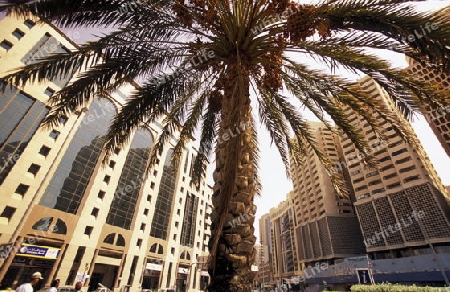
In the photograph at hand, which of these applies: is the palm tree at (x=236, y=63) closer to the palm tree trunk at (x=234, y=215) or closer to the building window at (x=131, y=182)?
the palm tree trunk at (x=234, y=215)

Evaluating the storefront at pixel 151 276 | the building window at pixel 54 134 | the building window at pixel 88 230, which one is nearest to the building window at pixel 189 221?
the storefront at pixel 151 276

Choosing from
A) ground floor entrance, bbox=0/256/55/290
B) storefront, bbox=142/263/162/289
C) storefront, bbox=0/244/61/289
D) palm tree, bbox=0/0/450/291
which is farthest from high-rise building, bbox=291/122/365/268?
palm tree, bbox=0/0/450/291

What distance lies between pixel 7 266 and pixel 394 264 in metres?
54.5

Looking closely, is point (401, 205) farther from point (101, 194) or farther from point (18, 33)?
point (18, 33)

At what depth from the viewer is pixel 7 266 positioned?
2136 centimetres

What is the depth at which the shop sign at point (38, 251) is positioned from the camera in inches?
898

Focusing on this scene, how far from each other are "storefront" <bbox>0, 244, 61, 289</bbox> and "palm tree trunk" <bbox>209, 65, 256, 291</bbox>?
94.4 ft

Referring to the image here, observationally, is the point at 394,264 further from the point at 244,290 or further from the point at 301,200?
the point at 244,290

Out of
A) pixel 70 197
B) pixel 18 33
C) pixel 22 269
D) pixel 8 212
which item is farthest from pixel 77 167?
pixel 18 33

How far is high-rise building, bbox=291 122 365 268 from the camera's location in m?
60.0

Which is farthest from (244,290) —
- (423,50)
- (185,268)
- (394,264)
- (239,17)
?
(394,264)

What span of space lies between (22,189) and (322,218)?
65086 mm

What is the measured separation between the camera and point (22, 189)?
23.5 metres

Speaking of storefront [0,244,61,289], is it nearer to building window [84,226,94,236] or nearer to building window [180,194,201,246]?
building window [84,226,94,236]
